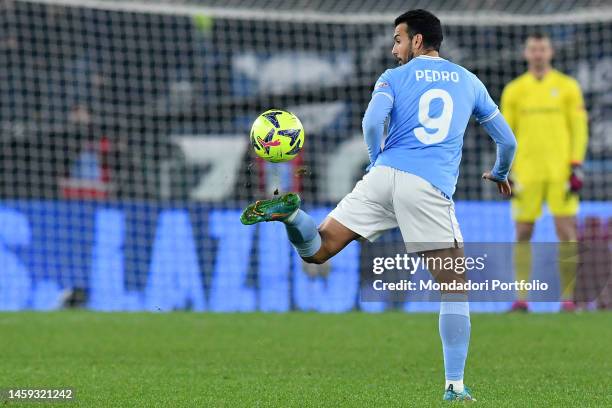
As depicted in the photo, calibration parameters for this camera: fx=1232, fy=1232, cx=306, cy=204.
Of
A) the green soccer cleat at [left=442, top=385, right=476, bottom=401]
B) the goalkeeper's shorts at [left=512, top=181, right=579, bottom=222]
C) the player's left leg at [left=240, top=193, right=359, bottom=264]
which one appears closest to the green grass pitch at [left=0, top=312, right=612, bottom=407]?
the green soccer cleat at [left=442, top=385, right=476, bottom=401]

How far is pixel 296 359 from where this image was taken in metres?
8.05

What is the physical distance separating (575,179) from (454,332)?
5630mm

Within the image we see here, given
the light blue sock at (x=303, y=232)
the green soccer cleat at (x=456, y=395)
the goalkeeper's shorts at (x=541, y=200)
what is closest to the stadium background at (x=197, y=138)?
the goalkeeper's shorts at (x=541, y=200)

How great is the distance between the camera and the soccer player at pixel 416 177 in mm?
5969

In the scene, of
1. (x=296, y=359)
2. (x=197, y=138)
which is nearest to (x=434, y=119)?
(x=296, y=359)

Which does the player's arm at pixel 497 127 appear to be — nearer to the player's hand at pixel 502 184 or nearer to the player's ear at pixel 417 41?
the player's hand at pixel 502 184

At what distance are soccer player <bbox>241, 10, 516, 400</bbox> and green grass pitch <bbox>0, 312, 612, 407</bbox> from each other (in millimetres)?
605

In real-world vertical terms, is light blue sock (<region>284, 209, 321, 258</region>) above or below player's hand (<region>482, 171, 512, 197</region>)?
below

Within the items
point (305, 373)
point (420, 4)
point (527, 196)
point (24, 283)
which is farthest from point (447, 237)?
point (420, 4)

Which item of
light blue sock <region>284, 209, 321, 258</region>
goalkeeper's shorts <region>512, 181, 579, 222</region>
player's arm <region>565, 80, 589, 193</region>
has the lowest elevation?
light blue sock <region>284, 209, 321, 258</region>

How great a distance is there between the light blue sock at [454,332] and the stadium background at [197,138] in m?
5.91

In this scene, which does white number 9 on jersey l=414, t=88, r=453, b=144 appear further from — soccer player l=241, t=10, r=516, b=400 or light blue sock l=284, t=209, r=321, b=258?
light blue sock l=284, t=209, r=321, b=258

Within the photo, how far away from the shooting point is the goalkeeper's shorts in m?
11.4

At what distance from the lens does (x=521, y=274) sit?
1178 centimetres
